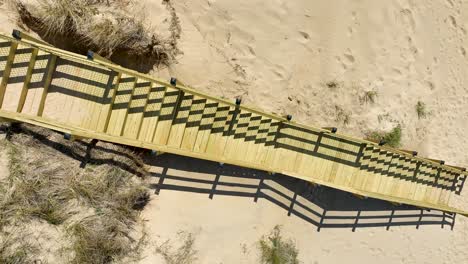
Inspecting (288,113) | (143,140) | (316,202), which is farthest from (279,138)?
(143,140)

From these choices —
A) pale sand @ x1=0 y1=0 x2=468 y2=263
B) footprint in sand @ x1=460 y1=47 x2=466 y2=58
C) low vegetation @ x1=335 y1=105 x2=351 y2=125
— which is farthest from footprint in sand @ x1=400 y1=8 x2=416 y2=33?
low vegetation @ x1=335 y1=105 x2=351 y2=125

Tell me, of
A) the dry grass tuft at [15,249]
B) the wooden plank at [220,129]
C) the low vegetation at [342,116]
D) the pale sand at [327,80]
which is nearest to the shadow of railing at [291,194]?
the pale sand at [327,80]

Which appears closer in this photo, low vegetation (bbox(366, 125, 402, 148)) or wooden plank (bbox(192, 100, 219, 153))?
wooden plank (bbox(192, 100, 219, 153))

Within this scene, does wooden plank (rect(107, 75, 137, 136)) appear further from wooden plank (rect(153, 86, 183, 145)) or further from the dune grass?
the dune grass

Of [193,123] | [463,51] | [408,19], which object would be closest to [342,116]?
[408,19]

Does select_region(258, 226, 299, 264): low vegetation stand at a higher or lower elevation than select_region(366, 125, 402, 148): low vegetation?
lower

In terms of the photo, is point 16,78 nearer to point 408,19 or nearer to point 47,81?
point 47,81
